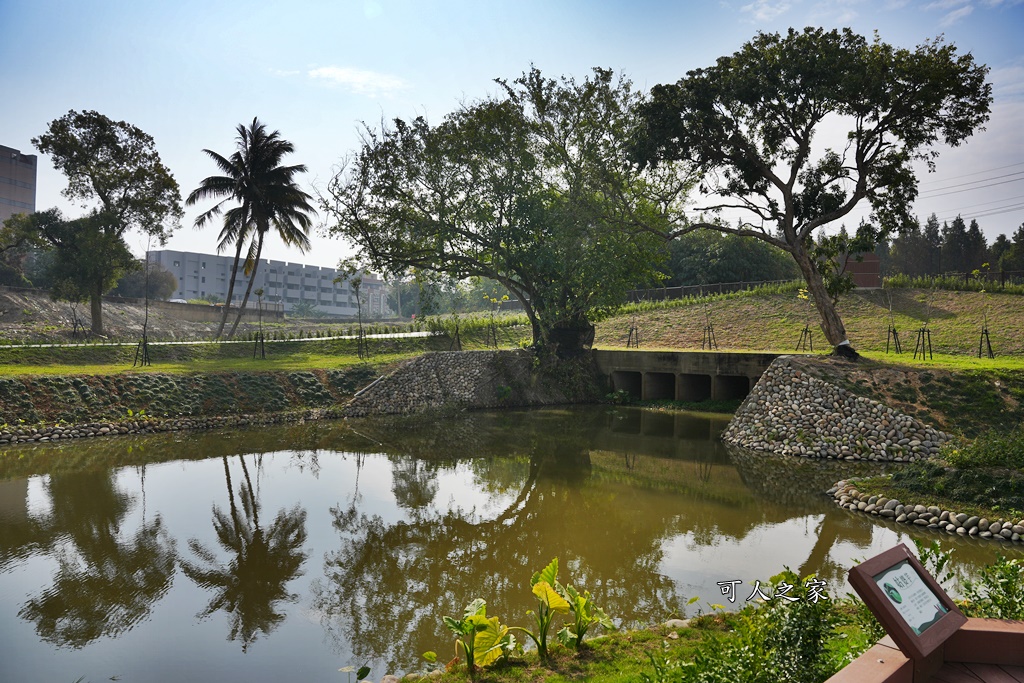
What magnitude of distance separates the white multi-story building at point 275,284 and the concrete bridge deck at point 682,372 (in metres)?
43.8

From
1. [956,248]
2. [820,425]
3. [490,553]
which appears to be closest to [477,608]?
[490,553]

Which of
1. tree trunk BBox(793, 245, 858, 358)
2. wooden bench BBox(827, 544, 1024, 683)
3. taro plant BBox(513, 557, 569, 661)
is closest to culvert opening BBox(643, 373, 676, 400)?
tree trunk BBox(793, 245, 858, 358)

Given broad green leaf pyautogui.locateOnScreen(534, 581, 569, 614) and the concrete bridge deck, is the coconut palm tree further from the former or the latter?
broad green leaf pyautogui.locateOnScreen(534, 581, 569, 614)

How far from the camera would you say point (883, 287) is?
32219 mm

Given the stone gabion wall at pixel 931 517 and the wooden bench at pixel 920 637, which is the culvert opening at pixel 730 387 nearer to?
the stone gabion wall at pixel 931 517

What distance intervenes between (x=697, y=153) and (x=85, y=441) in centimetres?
1872

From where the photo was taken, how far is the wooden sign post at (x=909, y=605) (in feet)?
12.3

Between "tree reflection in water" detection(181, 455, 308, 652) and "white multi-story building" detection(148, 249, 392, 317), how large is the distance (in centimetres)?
5697

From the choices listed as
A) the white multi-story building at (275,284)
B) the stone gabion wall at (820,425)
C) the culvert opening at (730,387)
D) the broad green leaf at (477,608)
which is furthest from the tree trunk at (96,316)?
the white multi-story building at (275,284)

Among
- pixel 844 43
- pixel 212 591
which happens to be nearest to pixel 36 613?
pixel 212 591

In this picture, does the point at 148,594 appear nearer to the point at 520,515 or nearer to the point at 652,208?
the point at 520,515

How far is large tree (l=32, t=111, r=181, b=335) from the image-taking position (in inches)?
1097

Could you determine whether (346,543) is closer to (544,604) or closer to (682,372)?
(544,604)

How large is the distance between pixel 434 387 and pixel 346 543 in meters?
15.0
